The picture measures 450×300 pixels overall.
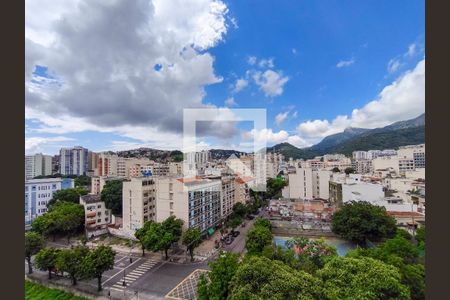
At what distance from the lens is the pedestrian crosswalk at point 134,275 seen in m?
9.33

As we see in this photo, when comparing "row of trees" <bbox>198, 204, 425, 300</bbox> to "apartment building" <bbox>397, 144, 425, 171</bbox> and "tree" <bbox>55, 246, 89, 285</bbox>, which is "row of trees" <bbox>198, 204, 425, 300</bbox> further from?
"apartment building" <bbox>397, 144, 425, 171</bbox>

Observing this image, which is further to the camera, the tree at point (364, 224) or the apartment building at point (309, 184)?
the apartment building at point (309, 184)

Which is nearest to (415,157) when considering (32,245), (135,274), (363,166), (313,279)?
(363,166)

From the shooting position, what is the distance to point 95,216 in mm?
16484

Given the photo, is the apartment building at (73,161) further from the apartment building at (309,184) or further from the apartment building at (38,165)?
the apartment building at (309,184)

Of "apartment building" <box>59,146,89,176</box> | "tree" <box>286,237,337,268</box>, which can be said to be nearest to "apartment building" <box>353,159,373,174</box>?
"tree" <box>286,237,337,268</box>

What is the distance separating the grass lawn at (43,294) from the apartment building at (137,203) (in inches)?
211

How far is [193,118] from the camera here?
11.2 m

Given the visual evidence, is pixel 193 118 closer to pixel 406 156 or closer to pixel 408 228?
pixel 408 228

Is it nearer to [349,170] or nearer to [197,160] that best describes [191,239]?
[197,160]

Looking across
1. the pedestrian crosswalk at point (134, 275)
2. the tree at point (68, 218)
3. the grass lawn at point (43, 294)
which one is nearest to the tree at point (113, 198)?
the tree at point (68, 218)

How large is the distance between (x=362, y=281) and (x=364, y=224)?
324 inches

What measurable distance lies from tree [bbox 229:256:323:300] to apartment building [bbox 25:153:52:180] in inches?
1549

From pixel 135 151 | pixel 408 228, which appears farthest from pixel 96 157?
pixel 408 228
